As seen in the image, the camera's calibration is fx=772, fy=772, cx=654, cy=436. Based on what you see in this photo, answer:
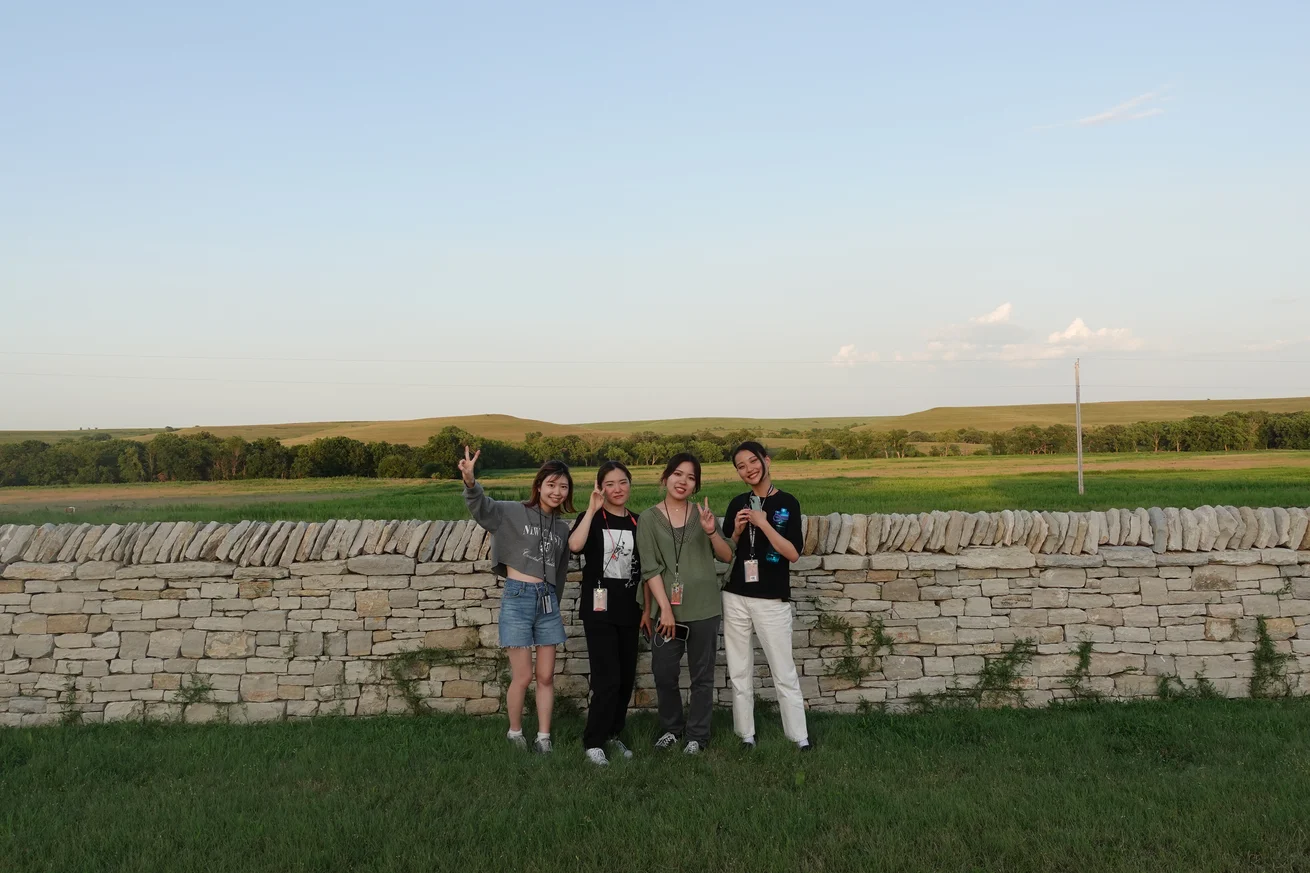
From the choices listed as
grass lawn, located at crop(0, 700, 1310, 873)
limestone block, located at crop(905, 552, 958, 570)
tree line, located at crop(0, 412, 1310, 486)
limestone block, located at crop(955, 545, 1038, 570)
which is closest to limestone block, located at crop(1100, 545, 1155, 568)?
limestone block, located at crop(955, 545, 1038, 570)

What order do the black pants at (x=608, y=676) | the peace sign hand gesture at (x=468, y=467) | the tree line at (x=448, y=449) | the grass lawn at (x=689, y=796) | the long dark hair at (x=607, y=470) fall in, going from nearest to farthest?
the grass lawn at (x=689, y=796) → the peace sign hand gesture at (x=468, y=467) → the black pants at (x=608, y=676) → the long dark hair at (x=607, y=470) → the tree line at (x=448, y=449)

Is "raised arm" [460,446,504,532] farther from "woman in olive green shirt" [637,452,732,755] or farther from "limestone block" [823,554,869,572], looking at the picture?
"limestone block" [823,554,869,572]

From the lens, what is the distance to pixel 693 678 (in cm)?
566

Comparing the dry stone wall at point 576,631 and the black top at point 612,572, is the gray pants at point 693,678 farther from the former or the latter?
the dry stone wall at point 576,631

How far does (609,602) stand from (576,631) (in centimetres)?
112

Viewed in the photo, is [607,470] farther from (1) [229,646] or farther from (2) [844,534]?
(1) [229,646]

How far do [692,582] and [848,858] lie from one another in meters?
2.14

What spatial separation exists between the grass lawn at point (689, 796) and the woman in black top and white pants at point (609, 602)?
1.07 feet

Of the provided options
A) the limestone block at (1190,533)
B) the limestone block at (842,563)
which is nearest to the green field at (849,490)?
the limestone block at (842,563)

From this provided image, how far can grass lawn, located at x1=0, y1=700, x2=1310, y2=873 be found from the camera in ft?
12.9

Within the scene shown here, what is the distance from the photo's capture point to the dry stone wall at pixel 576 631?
6488 millimetres

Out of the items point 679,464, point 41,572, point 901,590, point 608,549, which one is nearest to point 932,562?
point 901,590

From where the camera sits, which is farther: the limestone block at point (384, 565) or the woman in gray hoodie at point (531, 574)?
the limestone block at point (384, 565)

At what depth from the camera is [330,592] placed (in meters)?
6.54
